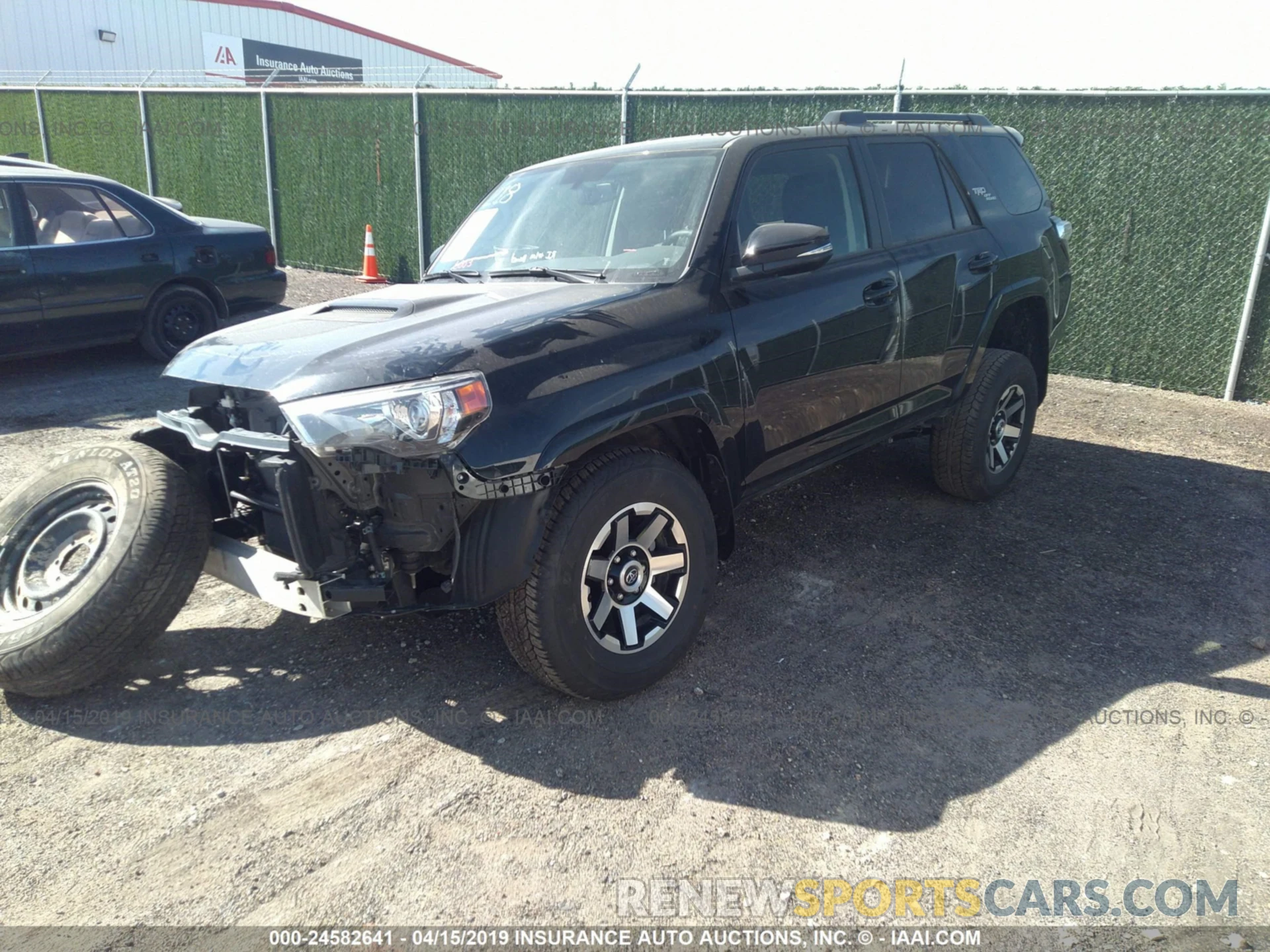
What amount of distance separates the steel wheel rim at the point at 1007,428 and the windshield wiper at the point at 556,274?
265 centimetres

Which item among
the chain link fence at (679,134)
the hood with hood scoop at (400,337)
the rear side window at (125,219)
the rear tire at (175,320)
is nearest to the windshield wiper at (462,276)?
the hood with hood scoop at (400,337)

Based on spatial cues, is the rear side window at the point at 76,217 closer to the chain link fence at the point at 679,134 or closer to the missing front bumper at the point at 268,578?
the chain link fence at the point at 679,134

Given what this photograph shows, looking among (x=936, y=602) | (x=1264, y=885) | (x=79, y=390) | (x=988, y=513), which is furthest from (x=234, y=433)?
(x=79, y=390)

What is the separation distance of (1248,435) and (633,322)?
19.3 ft

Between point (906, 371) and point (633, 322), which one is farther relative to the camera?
point (906, 371)

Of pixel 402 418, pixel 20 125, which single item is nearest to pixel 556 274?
pixel 402 418

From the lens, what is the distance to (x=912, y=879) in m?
2.64

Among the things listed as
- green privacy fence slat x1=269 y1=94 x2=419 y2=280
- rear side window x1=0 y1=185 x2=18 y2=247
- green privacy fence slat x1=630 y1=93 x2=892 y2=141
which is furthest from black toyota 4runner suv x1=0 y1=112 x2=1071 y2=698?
green privacy fence slat x1=269 y1=94 x2=419 y2=280

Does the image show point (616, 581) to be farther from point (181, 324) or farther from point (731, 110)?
point (731, 110)

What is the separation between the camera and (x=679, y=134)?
1042 centimetres

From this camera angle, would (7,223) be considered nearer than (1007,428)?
No

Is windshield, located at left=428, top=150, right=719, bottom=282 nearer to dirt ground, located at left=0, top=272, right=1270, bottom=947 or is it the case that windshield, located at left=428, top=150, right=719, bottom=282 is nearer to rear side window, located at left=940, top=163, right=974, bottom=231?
dirt ground, located at left=0, top=272, right=1270, bottom=947

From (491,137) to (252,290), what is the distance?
13.3ft

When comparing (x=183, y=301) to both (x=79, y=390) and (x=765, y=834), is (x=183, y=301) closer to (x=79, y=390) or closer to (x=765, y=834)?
(x=79, y=390)
